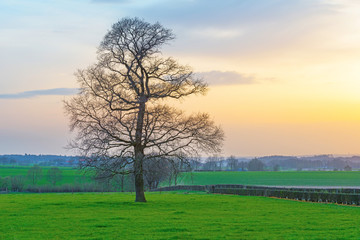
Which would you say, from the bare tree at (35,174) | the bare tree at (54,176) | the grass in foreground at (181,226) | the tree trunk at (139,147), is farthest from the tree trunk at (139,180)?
the bare tree at (35,174)

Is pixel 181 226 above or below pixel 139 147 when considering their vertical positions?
below

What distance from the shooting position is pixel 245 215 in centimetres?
2850

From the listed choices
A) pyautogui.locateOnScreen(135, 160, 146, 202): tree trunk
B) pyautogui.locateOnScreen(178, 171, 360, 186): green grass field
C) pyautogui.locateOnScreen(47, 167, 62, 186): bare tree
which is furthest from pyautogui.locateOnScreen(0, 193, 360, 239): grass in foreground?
pyautogui.locateOnScreen(47, 167, 62, 186): bare tree

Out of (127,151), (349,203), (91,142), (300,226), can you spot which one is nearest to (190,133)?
(127,151)

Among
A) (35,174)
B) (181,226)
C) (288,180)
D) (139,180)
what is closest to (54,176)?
(35,174)

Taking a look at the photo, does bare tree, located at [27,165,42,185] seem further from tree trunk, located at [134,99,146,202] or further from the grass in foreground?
the grass in foreground

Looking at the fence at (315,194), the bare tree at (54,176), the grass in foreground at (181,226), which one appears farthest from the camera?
the bare tree at (54,176)

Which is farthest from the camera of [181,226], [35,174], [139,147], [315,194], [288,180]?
[35,174]

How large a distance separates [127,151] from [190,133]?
5077 mm

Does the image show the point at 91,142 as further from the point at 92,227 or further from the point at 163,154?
the point at 92,227

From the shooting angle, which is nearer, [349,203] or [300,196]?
[349,203]

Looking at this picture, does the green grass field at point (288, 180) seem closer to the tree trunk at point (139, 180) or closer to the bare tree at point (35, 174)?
the bare tree at point (35, 174)

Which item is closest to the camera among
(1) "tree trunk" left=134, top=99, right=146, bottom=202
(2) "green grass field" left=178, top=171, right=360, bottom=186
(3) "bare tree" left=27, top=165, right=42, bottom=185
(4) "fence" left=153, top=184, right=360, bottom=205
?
(1) "tree trunk" left=134, top=99, right=146, bottom=202

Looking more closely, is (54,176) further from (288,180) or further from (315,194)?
(315,194)
